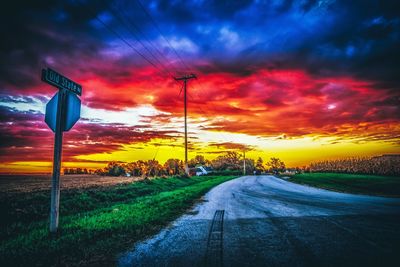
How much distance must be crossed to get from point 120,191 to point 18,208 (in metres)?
7.49

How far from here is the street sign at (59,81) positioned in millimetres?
5516

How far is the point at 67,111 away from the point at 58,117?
27 cm

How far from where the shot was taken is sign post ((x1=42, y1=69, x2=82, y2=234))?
584 centimetres

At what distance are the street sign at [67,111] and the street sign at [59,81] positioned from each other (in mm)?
230

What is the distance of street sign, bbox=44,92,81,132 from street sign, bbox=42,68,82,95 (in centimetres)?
23

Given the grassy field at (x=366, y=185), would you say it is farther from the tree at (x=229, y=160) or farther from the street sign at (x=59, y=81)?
the tree at (x=229, y=160)

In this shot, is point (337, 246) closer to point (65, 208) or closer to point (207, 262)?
point (207, 262)

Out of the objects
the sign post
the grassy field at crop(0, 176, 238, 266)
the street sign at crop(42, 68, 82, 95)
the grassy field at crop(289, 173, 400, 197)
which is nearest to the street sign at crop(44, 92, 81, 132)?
the sign post

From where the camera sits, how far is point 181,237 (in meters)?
5.66

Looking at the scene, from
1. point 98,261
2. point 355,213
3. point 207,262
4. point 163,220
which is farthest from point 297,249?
point 355,213

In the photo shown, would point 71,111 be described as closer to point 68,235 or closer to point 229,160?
point 68,235

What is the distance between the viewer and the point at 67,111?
612cm

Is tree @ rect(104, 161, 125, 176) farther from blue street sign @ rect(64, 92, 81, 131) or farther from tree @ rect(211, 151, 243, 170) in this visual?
blue street sign @ rect(64, 92, 81, 131)

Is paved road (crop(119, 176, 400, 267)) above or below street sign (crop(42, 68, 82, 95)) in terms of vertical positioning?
below
